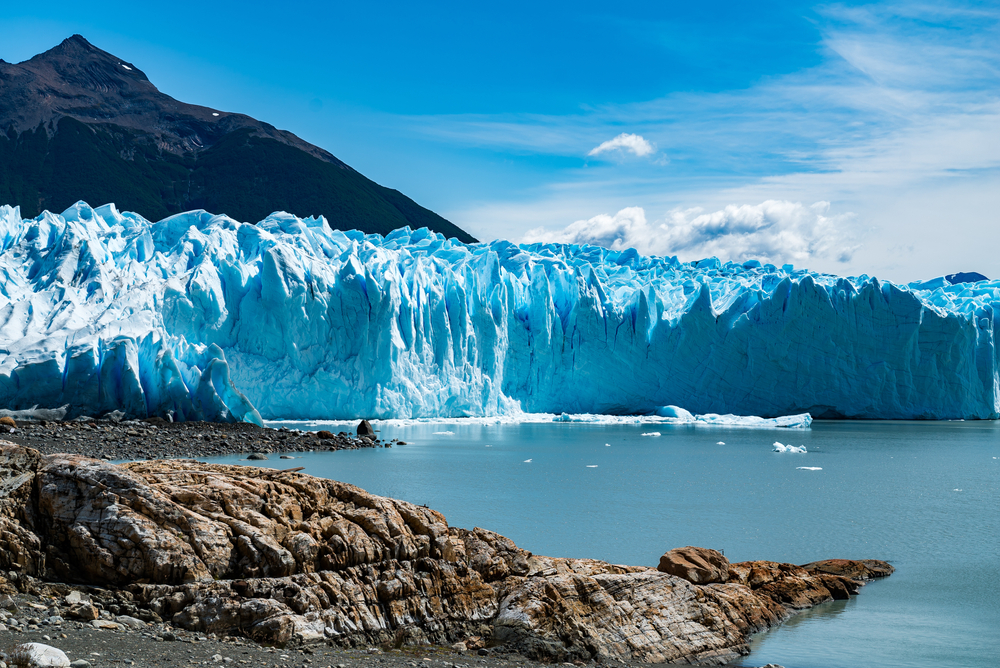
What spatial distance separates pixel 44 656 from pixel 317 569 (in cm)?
144

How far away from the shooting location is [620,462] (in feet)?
56.4

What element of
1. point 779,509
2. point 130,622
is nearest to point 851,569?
point 779,509

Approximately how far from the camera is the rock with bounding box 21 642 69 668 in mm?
3270

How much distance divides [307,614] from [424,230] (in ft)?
107

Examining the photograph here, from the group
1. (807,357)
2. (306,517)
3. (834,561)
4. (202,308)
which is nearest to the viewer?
(306,517)

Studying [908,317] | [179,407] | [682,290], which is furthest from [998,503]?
[682,290]

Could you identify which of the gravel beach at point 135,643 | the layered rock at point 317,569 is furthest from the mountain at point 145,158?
the gravel beach at point 135,643

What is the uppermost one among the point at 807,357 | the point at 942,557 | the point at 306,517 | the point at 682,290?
the point at 682,290

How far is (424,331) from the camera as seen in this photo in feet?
92.8

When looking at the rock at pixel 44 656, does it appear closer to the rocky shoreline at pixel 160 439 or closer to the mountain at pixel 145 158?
the rocky shoreline at pixel 160 439

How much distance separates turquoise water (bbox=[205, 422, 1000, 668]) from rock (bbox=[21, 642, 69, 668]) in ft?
12.2

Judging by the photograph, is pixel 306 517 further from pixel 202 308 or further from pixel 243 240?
pixel 243 240

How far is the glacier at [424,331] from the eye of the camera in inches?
806

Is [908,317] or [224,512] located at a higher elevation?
[908,317]
